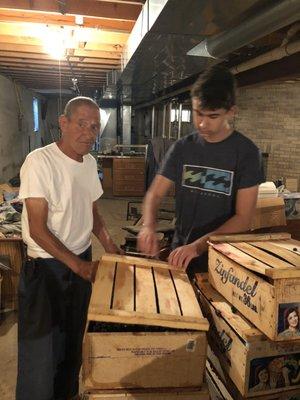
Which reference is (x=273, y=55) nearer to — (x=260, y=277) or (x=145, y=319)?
(x=260, y=277)

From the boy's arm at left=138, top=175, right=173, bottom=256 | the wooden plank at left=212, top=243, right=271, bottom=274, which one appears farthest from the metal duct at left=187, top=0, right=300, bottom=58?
the wooden plank at left=212, top=243, right=271, bottom=274

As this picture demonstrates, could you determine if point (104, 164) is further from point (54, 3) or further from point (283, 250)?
point (283, 250)

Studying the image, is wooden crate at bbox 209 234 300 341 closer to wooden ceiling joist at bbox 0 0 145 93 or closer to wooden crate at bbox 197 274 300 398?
wooden crate at bbox 197 274 300 398

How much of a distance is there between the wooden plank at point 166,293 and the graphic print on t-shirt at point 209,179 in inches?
18.2

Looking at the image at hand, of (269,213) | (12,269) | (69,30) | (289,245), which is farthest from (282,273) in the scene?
(69,30)

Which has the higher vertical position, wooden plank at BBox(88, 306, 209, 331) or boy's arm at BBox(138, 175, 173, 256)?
boy's arm at BBox(138, 175, 173, 256)

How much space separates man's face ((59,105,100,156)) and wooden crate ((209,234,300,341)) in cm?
76

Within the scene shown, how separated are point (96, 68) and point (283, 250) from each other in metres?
6.06

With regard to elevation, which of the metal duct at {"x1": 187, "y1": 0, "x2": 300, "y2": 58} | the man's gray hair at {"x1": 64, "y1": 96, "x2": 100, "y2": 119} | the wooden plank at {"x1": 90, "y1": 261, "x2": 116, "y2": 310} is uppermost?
the metal duct at {"x1": 187, "y1": 0, "x2": 300, "y2": 58}

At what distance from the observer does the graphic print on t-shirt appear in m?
1.55

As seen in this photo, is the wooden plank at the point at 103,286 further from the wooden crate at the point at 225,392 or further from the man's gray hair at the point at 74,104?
the man's gray hair at the point at 74,104

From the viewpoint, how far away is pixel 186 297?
1142 millimetres

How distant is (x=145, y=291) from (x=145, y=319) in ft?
0.58

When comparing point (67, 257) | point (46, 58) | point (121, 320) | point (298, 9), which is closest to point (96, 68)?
point (46, 58)
